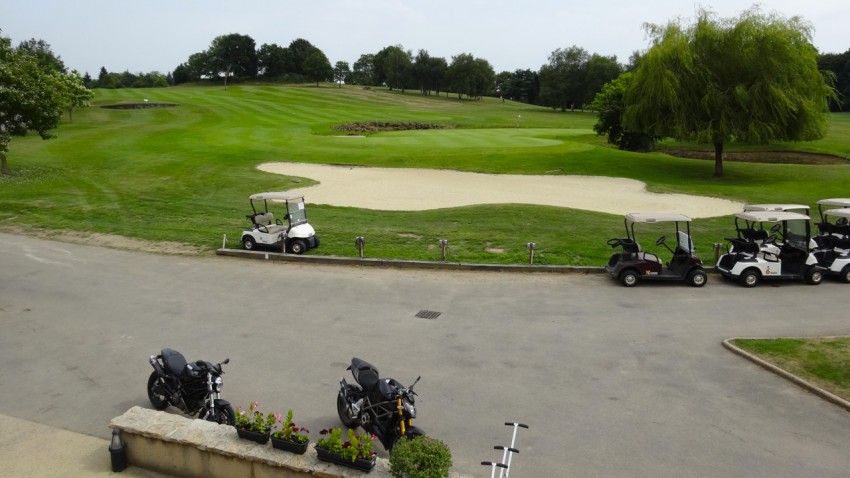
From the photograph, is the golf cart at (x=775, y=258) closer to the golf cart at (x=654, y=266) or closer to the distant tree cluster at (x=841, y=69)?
the golf cart at (x=654, y=266)

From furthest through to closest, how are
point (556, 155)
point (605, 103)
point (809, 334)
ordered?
1. point (605, 103)
2. point (556, 155)
3. point (809, 334)

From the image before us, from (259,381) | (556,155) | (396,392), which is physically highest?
(556,155)

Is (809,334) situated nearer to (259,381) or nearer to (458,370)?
A: (458,370)

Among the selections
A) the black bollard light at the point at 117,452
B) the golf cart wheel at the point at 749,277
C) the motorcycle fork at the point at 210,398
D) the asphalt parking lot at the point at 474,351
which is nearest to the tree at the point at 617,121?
the golf cart wheel at the point at 749,277

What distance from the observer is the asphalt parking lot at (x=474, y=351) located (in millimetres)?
8859

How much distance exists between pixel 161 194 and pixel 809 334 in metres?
27.3

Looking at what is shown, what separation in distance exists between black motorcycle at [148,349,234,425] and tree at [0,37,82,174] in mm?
27420

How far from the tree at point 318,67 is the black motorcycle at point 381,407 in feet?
→ 439

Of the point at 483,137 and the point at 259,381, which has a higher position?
the point at 483,137

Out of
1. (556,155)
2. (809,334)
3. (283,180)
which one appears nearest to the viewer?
(809,334)

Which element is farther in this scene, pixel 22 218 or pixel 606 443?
pixel 22 218

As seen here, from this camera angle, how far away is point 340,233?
2220 cm

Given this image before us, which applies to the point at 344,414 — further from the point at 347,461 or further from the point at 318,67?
the point at 318,67

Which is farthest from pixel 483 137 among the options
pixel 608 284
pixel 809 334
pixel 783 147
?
pixel 809 334
